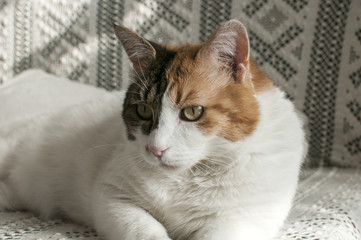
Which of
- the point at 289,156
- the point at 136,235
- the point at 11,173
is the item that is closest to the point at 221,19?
the point at 289,156

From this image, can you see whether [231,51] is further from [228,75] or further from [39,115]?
[39,115]

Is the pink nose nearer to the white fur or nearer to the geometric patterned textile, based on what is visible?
the white fur

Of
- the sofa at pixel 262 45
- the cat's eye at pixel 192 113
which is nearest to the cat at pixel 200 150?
the cat's eye at pixel 192 113

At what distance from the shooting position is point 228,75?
967 millimetres

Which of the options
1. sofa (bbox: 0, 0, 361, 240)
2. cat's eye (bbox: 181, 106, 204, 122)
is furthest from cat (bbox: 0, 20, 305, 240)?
sofa (bbox: 0, 0, 361, 240)

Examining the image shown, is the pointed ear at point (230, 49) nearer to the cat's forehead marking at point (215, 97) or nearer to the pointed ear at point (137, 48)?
the cat's forehead marking at point (215, 97)

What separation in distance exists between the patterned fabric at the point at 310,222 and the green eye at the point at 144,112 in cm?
31

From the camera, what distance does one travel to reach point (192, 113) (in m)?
0.92

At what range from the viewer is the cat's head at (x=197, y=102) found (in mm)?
899

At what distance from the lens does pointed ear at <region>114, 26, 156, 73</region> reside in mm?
1037

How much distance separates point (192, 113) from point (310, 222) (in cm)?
46

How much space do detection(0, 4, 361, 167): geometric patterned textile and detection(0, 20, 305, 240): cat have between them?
0.67 metres

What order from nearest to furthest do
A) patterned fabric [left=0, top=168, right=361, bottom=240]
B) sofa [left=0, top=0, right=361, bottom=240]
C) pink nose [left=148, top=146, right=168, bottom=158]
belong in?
pink nose [left=148, top=146, right=168, bottom=158], patterned fabric [left=0, top=168, right=361, bottom=240], sofa [left=0, top=0, right=361, bottom=240]

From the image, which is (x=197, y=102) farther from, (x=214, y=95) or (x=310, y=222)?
(x=310, y=222)
